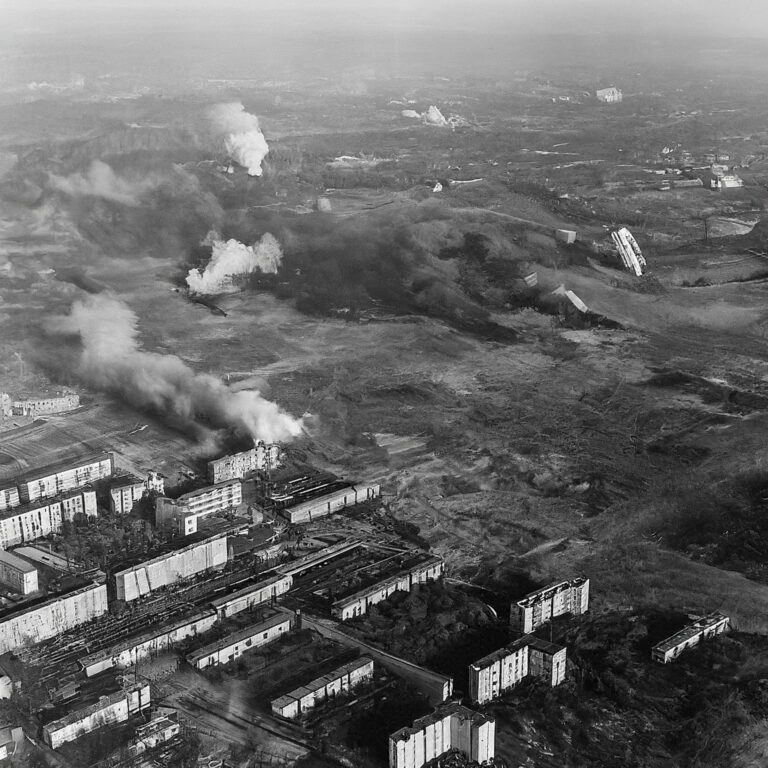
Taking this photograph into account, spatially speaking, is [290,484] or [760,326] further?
[760,326]

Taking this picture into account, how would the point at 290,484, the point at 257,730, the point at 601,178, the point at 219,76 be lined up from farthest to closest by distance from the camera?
the point at 219,76, the point at 601,178, the point at 290,484, the point at 257,730

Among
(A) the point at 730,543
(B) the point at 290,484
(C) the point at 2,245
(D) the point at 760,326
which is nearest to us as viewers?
(A) the point at 730,543

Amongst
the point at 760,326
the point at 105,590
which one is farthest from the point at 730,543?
the point at 760,326

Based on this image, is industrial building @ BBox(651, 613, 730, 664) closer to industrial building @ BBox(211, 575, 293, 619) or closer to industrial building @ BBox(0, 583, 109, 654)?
industrial building @ BBox(211, 575, 293, 619)

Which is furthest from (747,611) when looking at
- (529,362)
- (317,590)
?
(529,362)

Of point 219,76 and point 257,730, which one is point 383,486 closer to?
point 257,730

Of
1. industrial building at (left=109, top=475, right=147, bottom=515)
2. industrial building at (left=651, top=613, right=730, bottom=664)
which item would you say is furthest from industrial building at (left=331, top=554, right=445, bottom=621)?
industrial building at (left=109, top=475, right=147, bottom=515)

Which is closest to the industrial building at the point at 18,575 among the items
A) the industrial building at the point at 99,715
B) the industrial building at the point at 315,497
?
the industrial building at the point at 99,715

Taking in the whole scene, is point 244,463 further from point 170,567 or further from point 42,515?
point 170,567
